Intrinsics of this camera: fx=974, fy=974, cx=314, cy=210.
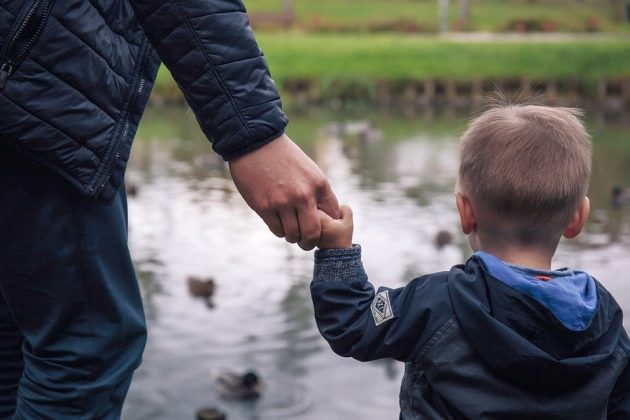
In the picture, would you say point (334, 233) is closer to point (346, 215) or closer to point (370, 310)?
point (346, 215)

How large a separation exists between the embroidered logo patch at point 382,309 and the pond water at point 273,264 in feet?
8.43

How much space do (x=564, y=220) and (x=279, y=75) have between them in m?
23.7

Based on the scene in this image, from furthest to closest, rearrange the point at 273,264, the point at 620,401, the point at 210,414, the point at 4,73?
the point at 273,264 < the point at 210,414 < the point at 620,401 < the point at 4,73

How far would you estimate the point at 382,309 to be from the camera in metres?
2.00

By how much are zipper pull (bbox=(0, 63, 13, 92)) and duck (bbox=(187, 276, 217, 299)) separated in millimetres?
4369

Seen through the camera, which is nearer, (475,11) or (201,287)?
(201,287)

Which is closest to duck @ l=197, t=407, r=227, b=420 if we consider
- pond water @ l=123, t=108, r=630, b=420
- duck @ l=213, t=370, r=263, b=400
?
pond water @ l=123, t=108, r=630, b=420

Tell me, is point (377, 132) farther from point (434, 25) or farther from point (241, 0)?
point (434, 25)

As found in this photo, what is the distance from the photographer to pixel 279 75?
25469 mm

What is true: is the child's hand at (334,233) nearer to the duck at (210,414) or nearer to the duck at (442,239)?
the duck at (210,414)

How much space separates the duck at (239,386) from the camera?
4645 millimetres

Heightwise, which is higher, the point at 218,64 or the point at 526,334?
the point at 218,64

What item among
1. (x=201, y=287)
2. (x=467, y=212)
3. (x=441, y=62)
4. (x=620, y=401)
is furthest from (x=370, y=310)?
(x=441, y=62)

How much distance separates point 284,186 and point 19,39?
1.97 ft
